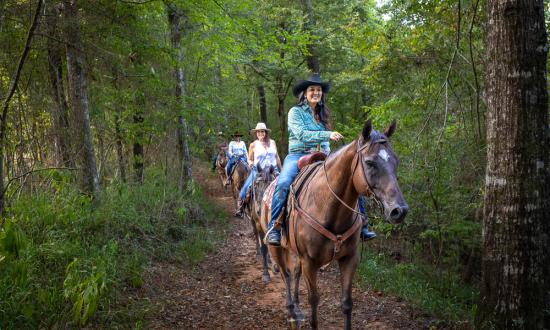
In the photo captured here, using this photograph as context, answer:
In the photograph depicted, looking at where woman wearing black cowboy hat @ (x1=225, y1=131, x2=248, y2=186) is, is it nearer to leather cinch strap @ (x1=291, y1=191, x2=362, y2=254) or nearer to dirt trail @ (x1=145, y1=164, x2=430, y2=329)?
dirt trail @ (x1=145, y1=164, x2=430, y2=329)

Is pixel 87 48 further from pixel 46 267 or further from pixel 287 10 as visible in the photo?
pixel 287 10

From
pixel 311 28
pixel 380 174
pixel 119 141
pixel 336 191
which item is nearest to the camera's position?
pixel 380 174

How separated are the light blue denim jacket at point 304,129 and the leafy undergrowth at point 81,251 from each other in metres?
2.96

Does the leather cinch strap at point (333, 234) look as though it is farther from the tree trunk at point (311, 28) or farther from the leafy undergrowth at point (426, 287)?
the tree trunk at point (311, 28)

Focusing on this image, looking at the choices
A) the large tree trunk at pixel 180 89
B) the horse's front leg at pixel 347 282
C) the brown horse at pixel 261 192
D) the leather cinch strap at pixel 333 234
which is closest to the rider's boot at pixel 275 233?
the leather cinch strap at pixel 333 234

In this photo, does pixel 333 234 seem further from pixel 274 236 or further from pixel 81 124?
pixel 81 124

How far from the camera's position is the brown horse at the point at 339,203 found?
3.50 meters

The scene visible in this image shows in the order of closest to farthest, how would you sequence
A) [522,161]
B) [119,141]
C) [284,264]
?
[522,161] → [284,264] → [119,141]

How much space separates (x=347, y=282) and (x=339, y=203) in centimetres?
89

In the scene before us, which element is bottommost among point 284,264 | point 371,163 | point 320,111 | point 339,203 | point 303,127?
point 284,264

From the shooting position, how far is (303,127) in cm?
509

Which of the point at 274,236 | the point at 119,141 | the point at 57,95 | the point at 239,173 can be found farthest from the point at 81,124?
the point at 239,173

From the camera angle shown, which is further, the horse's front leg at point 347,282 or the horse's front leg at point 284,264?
the horse's front leg at point 284,264

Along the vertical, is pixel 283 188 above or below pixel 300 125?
below
